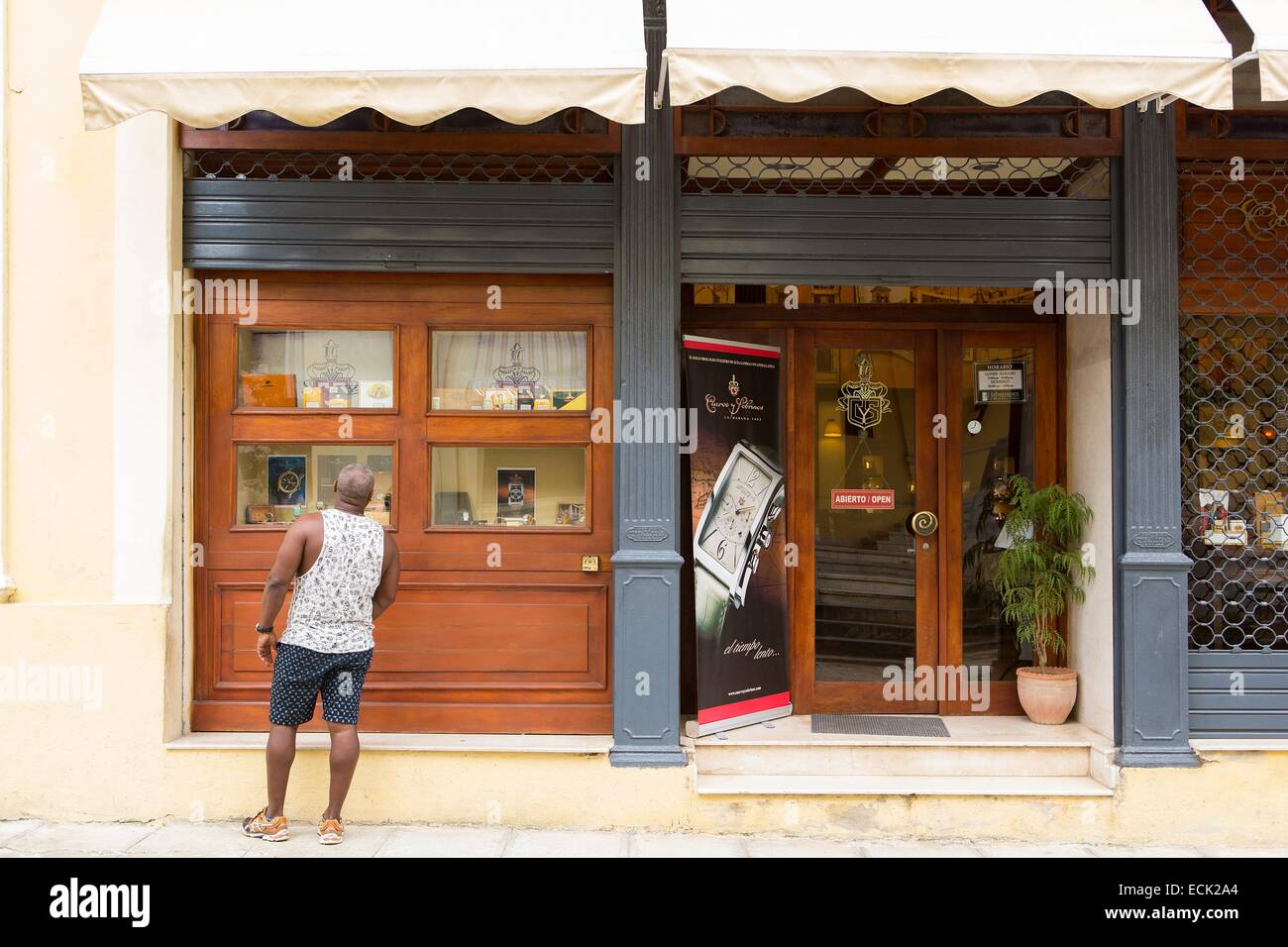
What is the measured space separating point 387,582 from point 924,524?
3559 mm

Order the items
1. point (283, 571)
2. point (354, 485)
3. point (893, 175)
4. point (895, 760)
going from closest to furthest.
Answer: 1. point (283, 571)
2. point (354, 485)
3. point (895, 760)
4. point (893, 175)

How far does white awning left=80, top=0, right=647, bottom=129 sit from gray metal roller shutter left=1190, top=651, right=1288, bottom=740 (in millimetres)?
4535

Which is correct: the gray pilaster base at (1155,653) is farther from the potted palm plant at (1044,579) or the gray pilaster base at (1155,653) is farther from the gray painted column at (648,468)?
the gray painted column at (648,468)

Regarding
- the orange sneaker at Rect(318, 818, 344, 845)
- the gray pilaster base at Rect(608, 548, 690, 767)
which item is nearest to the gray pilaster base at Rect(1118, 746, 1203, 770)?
the gray pilaster base at Rect(608, 548, 690, 767)

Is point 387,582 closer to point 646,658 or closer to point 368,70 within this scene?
point 646,658

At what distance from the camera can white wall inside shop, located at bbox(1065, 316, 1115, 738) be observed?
5738mm

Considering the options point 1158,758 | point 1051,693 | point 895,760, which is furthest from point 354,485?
point 1158,758

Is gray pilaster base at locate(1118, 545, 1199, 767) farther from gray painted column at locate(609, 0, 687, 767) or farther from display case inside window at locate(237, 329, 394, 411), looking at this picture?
display case inside window at locate(237, 329, 394, 411)

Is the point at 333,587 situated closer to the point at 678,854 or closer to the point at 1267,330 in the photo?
the point at 678,854

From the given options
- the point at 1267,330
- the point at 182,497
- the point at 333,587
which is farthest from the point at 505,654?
the point at 1267,330

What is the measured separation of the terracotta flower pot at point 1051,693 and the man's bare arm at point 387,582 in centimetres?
396

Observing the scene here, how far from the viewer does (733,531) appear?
614 cm

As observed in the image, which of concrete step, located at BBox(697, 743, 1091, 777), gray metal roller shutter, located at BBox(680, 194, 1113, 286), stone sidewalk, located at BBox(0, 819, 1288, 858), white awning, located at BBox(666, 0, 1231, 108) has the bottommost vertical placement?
stone sidewalk, located at BBox(0, 819, 1288, 858)

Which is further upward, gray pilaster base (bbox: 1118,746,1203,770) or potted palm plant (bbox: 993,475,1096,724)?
potted palm plant (bbox: 993,475,1096,724)
